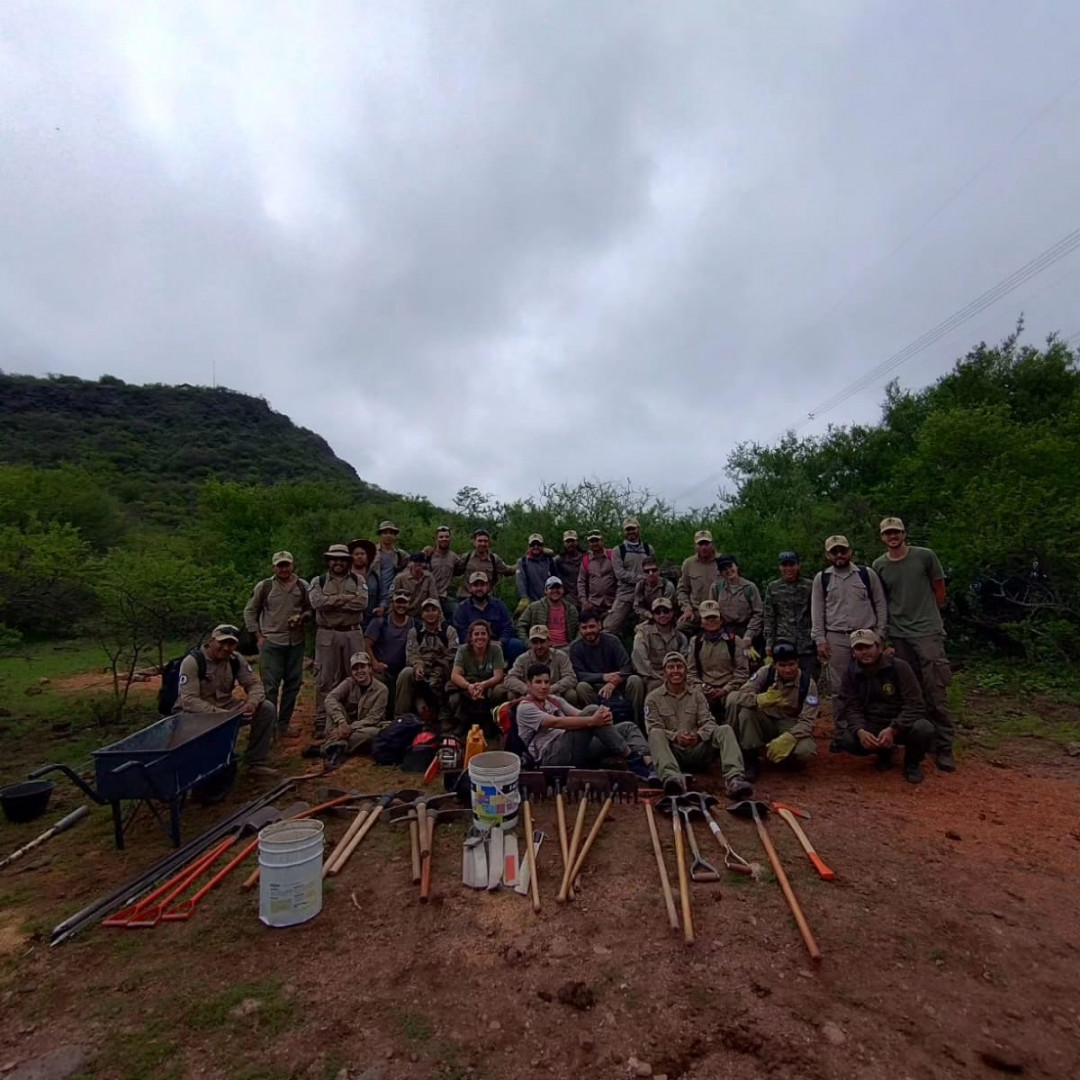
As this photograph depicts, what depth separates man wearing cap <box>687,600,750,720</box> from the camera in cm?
582

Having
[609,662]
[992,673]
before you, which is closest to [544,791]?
[609,662]

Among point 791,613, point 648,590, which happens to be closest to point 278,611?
point 648,590

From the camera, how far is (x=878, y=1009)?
2619mm

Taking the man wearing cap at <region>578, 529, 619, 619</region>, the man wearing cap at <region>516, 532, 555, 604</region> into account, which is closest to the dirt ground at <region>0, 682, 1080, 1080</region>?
the man wearing cap at <region>578, 529, 619, 619</region>

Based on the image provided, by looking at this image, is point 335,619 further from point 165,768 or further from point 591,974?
point 591,974

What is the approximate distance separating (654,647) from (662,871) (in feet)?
9.09

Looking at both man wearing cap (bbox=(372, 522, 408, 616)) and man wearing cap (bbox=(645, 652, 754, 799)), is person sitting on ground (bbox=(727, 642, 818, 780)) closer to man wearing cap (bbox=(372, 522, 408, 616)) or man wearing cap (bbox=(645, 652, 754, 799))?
man wearing cap (bbox=(645, 652, 754, 799))

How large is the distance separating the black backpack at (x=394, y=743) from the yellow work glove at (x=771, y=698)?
313cm

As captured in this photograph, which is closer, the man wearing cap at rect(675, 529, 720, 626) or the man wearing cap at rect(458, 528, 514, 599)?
the man wearing cap at rect(675, 529, 720, 626)

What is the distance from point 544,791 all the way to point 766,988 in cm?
229

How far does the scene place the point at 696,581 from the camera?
7160 mm

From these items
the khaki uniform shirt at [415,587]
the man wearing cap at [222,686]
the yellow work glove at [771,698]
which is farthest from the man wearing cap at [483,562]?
the yellow work glove at [771,698]

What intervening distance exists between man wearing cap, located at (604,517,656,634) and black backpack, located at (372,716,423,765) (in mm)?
2634

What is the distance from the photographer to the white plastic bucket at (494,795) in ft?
13.3
